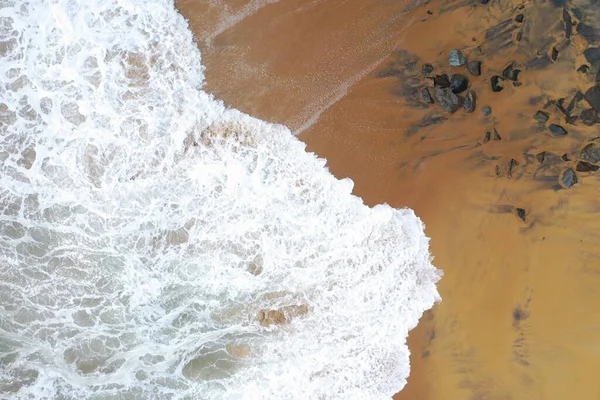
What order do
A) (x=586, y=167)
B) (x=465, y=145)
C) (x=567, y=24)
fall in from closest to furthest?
1. (x=567, y=24)
2. (x=586, y=167)
3. (x=465, y=145)

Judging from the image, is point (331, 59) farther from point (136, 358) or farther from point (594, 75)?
point (136, 358)

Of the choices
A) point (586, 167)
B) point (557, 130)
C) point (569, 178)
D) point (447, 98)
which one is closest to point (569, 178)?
point (569, 178)

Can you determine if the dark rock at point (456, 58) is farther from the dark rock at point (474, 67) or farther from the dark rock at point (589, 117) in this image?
the dark rock at point (589, 117)

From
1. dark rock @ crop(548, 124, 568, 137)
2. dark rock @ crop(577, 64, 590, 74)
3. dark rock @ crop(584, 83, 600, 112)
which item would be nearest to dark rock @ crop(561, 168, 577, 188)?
dark rock @ crop(548, 124, 568, 137)

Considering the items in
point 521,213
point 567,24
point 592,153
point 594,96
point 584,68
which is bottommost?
A: point 521,213

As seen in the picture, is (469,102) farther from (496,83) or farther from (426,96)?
(426,96)

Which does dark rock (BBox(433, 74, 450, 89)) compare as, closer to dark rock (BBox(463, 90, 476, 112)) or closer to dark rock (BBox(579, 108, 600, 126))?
dark rock (BBox(463, 90, 476, 112))

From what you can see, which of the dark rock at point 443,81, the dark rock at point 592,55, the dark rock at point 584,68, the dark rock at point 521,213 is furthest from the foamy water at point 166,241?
the dark rock at point 592,55

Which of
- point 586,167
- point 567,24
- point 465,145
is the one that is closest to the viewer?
point 567,24

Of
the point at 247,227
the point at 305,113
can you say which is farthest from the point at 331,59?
the point at 247,227
